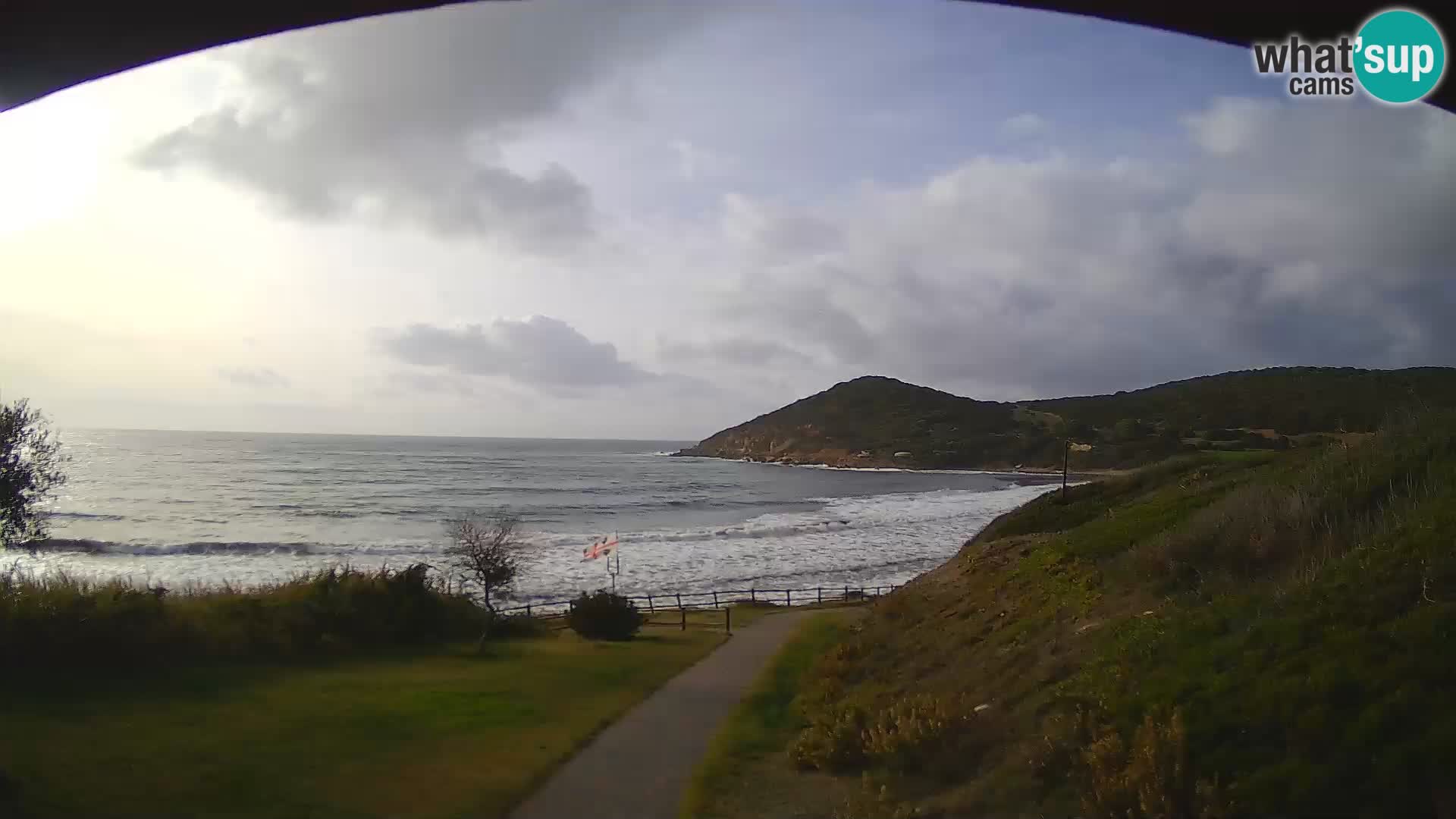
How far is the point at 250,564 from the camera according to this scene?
40.6 metres

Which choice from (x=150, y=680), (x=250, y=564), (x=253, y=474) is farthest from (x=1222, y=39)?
(x=253, y=474)

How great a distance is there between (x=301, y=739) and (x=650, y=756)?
514 centimetres

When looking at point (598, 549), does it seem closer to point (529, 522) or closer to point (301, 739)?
point (529, 522)

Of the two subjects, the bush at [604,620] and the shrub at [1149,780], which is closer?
the shrub at [1149,780]

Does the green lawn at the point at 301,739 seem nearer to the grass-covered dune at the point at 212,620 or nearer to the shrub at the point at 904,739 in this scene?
the grass-covered dune at the point at 212,620

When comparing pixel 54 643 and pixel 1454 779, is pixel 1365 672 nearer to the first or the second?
pixel 1454 779

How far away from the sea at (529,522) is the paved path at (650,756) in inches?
720

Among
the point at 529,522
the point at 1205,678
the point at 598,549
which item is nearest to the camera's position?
the point at 1205,678

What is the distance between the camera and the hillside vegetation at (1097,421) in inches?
2008

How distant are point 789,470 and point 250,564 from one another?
109 m

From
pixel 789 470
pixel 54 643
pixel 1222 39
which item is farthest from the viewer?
pixel 789 470

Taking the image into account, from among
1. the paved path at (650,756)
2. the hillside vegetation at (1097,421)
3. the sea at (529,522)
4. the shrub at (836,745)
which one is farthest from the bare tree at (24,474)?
the hillside vegetation at (1097,421)

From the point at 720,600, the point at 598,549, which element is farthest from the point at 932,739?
the point at 598,549

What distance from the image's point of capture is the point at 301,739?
1176 centimetres
